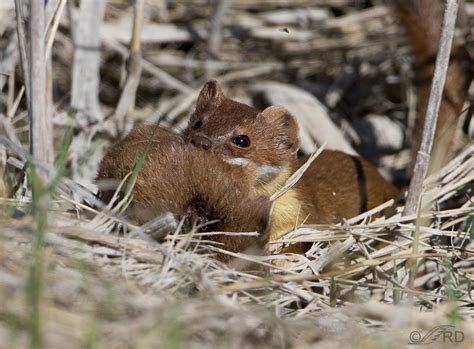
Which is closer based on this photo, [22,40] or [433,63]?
[22,40]

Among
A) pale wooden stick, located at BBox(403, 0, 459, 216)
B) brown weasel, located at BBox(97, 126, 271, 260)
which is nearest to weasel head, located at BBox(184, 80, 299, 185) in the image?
brown weasel, located at BBox(97, 126, 271, 260)

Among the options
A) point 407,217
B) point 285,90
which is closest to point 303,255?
point 407,217

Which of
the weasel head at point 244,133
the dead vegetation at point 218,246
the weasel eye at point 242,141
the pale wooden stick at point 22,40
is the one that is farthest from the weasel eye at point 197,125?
the pale wooden stick at point 22,40

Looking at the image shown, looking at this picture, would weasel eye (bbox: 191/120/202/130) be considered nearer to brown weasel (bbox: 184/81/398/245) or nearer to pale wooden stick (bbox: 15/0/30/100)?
brown weasel (bbox: 184/81/398/245)

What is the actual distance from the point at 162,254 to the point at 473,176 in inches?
63.8

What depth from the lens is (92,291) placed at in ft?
7.35

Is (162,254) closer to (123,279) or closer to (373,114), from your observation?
(123,279)

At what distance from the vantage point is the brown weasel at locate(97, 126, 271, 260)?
2.70 metres

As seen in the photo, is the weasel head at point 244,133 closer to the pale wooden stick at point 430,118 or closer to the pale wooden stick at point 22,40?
the pale wooden stick at point 430,118

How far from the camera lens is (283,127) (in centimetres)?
336

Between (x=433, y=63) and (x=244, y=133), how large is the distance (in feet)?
4.07

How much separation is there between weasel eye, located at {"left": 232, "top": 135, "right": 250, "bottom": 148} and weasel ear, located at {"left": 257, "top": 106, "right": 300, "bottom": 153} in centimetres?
20
